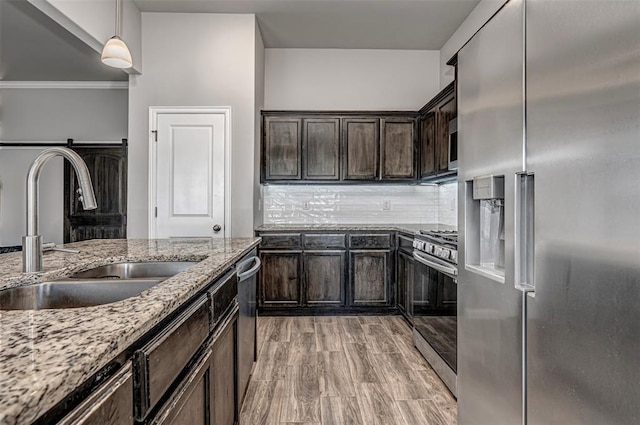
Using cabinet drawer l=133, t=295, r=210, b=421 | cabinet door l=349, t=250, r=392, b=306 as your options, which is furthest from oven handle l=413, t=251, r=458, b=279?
cabinet drawer l=133, t=295, r=210, b=421

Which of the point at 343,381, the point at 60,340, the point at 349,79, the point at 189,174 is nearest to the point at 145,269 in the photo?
the point at 60,340

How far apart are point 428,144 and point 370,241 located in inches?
47.8

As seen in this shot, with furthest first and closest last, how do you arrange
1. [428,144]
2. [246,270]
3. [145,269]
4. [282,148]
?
1. [282,148]
2. [428,144]
3. [246,270]
4. [145,269]

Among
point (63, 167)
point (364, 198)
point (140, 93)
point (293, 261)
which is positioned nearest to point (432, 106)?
point (364, 198)

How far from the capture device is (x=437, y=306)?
2.46 metres

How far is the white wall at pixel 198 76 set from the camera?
378 cm

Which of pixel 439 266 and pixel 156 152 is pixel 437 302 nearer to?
pixel 439 266

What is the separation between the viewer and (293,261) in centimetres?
399

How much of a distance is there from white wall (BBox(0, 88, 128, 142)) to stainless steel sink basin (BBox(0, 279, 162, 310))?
478 cm

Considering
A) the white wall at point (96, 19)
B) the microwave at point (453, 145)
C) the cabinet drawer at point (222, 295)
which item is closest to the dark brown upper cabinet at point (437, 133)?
the microwave at point (453, 145)

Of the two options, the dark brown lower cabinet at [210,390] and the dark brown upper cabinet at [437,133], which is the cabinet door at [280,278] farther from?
the dark brown lower cabinet at [210,390]

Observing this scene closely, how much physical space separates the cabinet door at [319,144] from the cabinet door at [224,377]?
270 cm

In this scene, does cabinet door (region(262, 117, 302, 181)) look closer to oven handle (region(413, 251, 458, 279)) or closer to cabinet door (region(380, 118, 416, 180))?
cabinet door (region(380, 118, 416, 180))

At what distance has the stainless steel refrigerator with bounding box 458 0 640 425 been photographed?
0.82m
